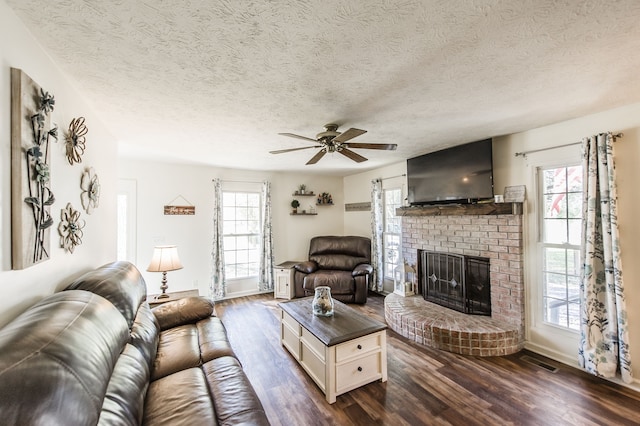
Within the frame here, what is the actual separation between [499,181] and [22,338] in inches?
157

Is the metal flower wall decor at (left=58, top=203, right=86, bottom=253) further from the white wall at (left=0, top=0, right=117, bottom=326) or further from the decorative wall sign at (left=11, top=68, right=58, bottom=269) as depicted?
the decorative wall sign at (left=11, top=68, right=58, bottom=269)

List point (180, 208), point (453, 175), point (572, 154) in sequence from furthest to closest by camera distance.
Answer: point (180, 208) < point (453, 175) < point (572, 154)

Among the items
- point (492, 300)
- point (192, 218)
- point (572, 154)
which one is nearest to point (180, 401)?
point (492, 300)

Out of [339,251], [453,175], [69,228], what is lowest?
[339,251]

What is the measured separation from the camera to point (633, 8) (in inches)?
47.3

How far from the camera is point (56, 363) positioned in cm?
86

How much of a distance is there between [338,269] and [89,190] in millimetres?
3878

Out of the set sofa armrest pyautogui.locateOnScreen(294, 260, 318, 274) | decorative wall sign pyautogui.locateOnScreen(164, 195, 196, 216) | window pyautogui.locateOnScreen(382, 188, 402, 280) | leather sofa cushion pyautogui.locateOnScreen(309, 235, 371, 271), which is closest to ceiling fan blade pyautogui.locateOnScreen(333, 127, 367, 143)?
window pyautogui.locateOnScreen(382, 188, 402, 280)

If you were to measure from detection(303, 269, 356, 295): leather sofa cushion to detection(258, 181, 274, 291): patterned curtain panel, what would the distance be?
0.91 m

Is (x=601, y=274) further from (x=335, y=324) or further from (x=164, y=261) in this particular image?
(x=164, y=261)

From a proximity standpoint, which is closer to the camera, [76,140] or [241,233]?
[76,140]

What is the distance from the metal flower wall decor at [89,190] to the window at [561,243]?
4.32 metres

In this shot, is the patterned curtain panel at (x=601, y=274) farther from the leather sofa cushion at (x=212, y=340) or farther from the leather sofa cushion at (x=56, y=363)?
the leather sofa cushion at (x=56, y=363)

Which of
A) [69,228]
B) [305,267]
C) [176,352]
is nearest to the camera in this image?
[69,228]
